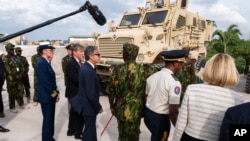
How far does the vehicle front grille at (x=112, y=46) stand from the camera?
7.77m

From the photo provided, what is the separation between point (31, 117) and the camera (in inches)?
233

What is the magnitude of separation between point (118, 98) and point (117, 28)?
656 cm

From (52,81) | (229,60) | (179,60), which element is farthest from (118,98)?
(229,60)

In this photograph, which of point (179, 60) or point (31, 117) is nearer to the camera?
point (179, 60)

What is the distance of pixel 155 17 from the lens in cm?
889

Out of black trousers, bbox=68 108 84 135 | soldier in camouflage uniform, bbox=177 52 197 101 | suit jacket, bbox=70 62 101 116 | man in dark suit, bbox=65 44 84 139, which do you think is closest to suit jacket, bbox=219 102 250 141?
suit jacket, bbox=70 62 101 116

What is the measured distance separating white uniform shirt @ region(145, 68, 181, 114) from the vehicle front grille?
4876 mm

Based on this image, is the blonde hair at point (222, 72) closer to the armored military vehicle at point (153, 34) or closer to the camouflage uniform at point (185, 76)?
the camouflage uniform at point (185, 76)

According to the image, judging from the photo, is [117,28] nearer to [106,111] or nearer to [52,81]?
[106,111]

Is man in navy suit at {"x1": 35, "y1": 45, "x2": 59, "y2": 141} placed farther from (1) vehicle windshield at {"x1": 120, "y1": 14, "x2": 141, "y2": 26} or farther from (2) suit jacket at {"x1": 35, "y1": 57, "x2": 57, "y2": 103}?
(1) vehicle windshield at {"x1": 120, "y1": 14, "x2": 141, "y2": 26}

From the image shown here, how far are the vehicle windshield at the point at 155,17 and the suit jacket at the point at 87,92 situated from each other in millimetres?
5565

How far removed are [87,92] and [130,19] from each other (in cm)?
638

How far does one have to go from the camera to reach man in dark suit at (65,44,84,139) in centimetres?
439

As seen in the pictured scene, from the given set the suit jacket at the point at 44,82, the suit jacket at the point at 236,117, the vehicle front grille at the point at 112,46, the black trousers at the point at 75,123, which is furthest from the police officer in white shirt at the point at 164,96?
the vehicle front grille at the point at 112,46
